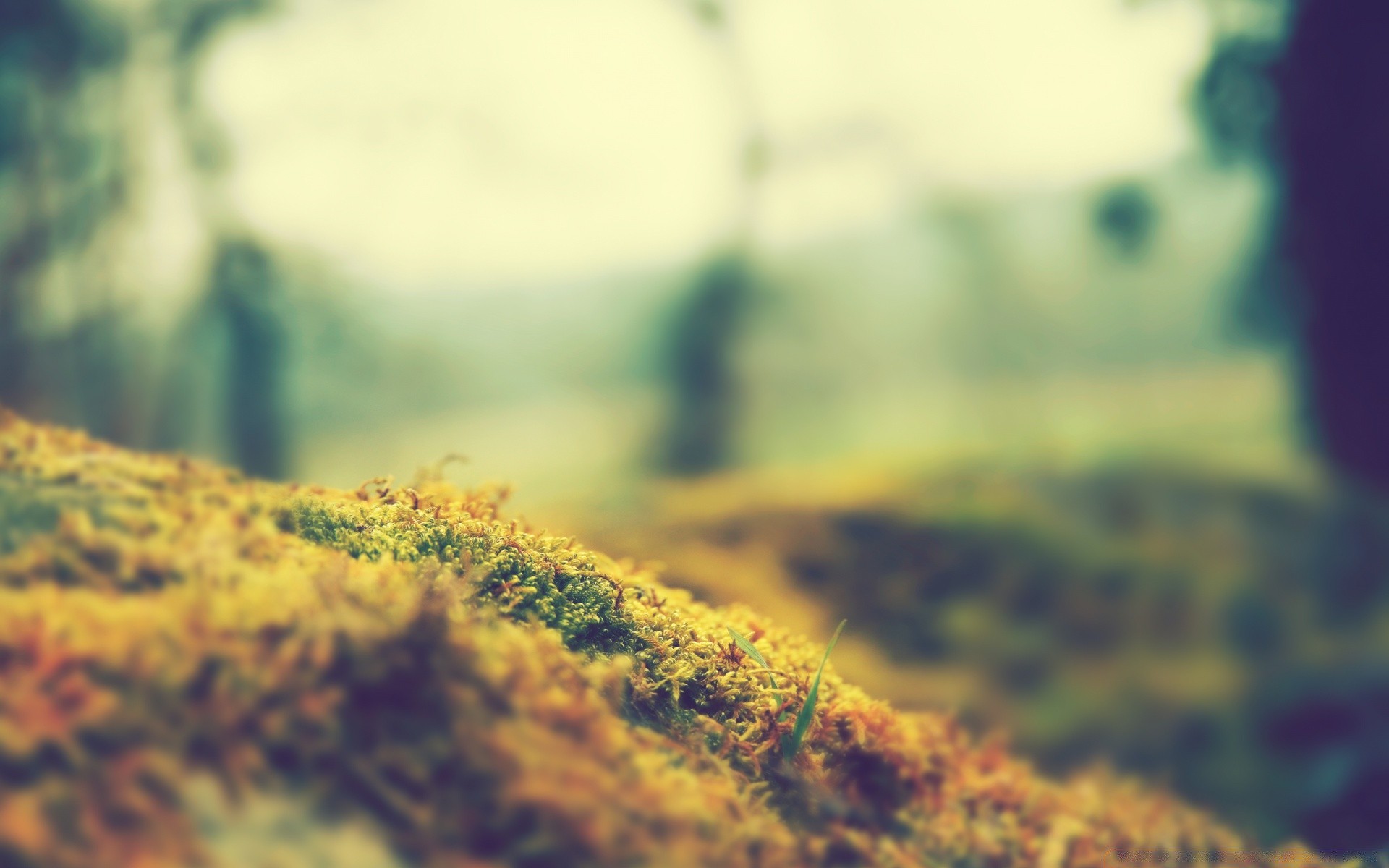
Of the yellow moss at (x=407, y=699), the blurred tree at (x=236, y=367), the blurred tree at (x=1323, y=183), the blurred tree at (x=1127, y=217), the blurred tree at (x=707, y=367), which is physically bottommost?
the yellow moss at (x=407, y=699)

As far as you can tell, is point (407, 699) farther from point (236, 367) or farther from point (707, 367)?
point (236, 367)

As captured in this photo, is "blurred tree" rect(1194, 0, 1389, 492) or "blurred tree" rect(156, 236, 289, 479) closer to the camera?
"blurred tree" rect(1194, 0, 1389, 492)

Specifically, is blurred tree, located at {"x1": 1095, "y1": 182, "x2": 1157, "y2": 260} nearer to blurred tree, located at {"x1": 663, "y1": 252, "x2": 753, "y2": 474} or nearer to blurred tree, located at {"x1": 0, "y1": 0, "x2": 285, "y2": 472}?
blurred tree, located at {"x1": 663, "y1": 252, "x2": 753, "y2": 474}

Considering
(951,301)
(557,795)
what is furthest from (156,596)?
(951,301)

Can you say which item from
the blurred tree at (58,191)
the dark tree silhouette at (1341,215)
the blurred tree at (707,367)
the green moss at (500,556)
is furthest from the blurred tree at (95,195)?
the dark tree silhouette at (1341,215)

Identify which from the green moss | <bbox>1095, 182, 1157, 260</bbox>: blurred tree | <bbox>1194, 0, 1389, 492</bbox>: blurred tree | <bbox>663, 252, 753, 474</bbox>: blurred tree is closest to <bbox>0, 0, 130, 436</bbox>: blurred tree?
<bbox>663, 252, 753, 474</bbox>: blurred tree

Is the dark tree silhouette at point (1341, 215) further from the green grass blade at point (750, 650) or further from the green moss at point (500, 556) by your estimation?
the green moss at point (500, 556)

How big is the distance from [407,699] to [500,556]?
50 centimetres

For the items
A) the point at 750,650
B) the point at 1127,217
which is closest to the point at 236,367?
the point at 750,650

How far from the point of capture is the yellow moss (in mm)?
986

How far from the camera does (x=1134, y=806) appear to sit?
2.54m

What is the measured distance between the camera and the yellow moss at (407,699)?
0.99 meters

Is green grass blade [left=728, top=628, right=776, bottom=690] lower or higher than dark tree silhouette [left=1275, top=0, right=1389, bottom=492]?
lower

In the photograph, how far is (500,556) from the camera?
5.25 ft
